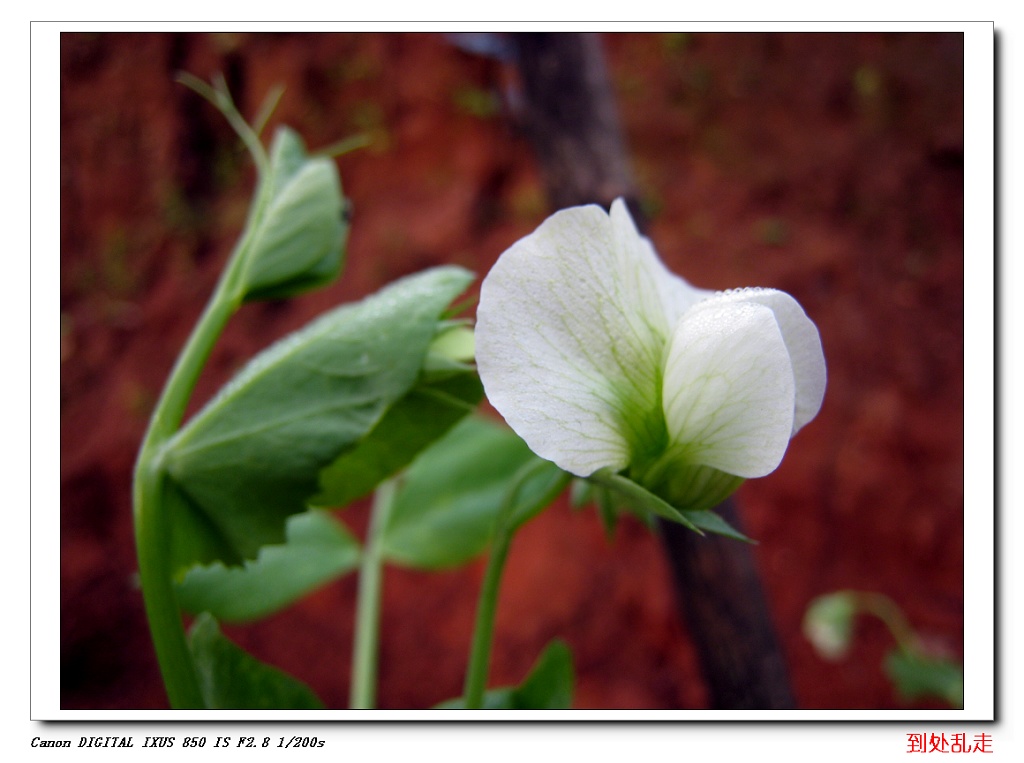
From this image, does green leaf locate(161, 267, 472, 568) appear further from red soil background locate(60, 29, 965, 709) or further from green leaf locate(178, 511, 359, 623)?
red soil background locate(60, 29, 965, 709)

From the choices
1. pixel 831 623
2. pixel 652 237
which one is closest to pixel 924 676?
pixel 831 623

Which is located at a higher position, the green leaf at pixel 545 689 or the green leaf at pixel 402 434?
the green leaf at pixel 402 434

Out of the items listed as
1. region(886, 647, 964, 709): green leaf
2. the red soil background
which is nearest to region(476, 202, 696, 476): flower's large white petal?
the red soil background

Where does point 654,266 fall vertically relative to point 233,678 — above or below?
above

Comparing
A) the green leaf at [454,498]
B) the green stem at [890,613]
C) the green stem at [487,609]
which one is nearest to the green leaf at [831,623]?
the green stem at [890,613]

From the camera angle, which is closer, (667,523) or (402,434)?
(402,434)

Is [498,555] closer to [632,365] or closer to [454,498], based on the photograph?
[632,365]

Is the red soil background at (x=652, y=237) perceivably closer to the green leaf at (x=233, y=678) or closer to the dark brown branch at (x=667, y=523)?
the dark brown branch at (x=667, y=523)
